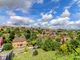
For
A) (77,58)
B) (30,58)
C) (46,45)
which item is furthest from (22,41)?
(77,58)

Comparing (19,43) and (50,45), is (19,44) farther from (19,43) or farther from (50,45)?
(50,45)

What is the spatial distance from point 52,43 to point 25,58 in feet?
38.7

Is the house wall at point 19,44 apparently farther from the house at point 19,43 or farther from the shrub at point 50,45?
the shrub at point 50,45

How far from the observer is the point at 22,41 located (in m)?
59.4

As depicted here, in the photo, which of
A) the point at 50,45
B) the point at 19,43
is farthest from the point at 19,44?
the point at 50,45

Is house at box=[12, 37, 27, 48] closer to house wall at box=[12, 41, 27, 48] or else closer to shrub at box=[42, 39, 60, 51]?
house wall at box=[12, 41, 27, 48]

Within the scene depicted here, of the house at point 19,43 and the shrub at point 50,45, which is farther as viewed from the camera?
the house at point 19,43

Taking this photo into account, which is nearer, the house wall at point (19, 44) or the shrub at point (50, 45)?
the shrub at point (50, 45)

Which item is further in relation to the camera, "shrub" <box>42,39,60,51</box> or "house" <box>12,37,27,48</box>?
"house" <box>12,37,27,48</box>

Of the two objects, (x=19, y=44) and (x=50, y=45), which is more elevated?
(x=50, y=45)

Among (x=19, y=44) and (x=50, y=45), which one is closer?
(x=50, y=45)

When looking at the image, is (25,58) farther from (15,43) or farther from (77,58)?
(77,58)

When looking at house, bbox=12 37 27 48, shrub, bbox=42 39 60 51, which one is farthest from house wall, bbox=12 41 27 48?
shrub, bbox=42 39 60 51

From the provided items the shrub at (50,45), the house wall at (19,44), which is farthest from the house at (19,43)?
the shrub at (50,45)
